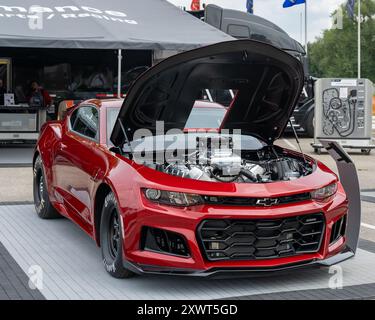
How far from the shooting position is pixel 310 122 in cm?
2253

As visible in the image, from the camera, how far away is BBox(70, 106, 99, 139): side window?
6.73 meters

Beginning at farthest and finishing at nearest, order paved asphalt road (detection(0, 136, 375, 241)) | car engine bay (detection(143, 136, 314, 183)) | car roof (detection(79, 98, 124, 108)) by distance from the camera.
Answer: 1. paved asphalt road (detection(0, 136, 375, 241))
2. car roof (detection(79, 98, 124, 108))
3. car engine bay (detection(143, 136, 314, 183))

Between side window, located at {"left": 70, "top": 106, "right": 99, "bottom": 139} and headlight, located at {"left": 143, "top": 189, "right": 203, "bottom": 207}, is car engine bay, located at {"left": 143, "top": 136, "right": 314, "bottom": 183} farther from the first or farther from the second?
side window, located at {"left": 70, "top": 106, "right": 99, "bottom": 139}

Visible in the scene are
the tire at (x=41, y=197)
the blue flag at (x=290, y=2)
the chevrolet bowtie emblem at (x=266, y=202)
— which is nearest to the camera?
the chevrolet bowtie emblem at (x=266, y=202)

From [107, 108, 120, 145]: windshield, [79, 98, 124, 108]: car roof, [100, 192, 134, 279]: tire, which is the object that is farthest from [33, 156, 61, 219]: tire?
[100, 192, 134, 279]: tire

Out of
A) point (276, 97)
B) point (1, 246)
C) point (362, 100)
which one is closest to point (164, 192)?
point (276, 97)

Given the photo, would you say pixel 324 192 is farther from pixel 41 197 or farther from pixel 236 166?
pixel 41 197

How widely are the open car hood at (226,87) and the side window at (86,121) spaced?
0.67 m

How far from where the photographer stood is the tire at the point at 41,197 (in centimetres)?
809

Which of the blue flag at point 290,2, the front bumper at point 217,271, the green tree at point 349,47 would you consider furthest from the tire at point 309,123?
the green tree at point 349,47

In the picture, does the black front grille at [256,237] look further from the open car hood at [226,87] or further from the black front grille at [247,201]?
the open car hood at [226,87]

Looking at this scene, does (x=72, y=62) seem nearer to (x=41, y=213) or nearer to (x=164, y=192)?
(x=41, y=213)

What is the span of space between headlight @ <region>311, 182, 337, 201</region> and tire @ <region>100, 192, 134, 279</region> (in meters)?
1.53

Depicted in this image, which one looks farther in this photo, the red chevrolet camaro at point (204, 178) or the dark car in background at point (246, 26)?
the dark car in background at point (246, 26)
